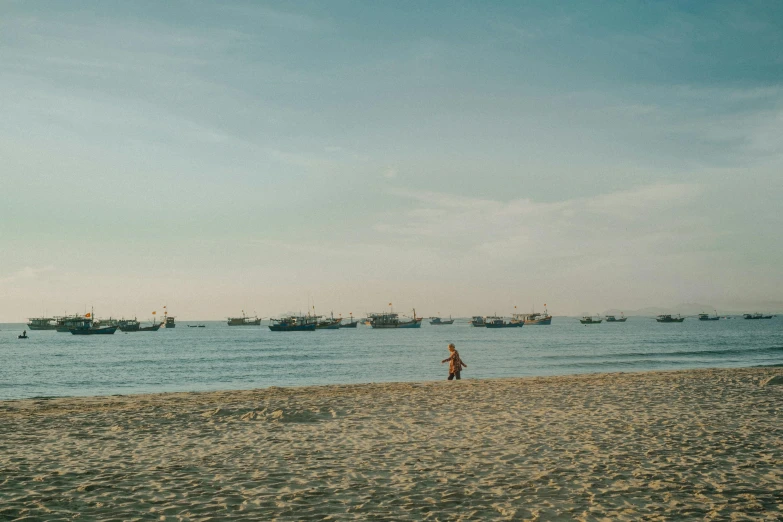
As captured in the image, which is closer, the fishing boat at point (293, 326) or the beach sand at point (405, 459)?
the beach sand at point (405, 459)

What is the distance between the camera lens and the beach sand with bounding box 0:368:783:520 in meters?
7.05

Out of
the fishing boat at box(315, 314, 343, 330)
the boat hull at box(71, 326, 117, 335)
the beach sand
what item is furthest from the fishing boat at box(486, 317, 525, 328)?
the beach sand

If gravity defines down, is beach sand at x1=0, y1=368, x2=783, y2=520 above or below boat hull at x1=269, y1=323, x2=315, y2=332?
above

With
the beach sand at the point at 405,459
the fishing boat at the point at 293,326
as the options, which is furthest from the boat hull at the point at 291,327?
the beach sand at the point at 405,459

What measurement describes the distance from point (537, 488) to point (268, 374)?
3501 cm

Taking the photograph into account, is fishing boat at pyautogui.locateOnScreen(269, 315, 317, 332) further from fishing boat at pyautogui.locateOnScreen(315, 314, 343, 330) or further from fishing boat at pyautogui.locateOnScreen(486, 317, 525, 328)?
fishing boat at pyautogui.locateOnScreen(486, 317, 525, 328)

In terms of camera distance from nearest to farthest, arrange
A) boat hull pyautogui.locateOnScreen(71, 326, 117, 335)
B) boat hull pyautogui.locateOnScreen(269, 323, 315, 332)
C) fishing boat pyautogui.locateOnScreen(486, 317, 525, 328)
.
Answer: boat hull pyautogui.locateOnScreen(71, 326, 117, 335) → boat hull pyautogui.locateOnScreen(269, 323, 315, 332) → fishing boat pyautogui.locateOnScreen(486, 317, 525, 328)

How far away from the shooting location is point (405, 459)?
970cm

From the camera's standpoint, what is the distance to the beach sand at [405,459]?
23.1 ft

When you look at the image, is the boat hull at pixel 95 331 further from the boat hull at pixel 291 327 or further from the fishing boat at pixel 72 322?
the boat hull at pixel 291 327

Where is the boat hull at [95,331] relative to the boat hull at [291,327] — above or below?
above

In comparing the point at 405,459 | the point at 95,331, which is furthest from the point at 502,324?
the point at 405,459

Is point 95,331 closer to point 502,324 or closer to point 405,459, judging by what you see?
point 502,324

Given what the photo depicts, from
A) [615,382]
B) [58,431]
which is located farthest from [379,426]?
[615,382]
